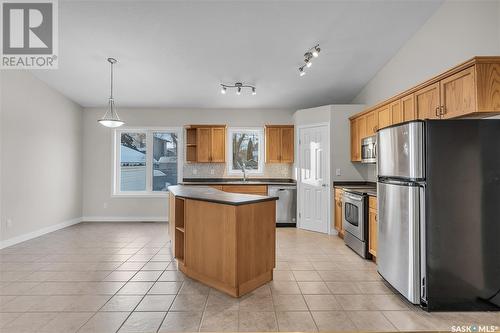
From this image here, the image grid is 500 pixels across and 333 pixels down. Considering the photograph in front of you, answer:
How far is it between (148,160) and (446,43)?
6.01 m

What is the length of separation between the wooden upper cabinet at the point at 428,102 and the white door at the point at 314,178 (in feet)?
7.01

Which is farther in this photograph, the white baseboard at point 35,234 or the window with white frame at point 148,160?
the window with white frame at point 148,160

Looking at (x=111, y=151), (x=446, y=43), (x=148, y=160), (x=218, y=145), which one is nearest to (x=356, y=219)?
(x=446, y=43)

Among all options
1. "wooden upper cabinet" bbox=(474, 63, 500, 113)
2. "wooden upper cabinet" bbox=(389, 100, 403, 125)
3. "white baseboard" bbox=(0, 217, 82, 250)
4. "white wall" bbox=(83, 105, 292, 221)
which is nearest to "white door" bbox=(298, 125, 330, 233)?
"white wall" bbox=(83, 105, 292, 221)

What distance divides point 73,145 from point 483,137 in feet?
23.0

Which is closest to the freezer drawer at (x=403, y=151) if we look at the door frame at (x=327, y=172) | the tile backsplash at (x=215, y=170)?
the door frame at (x=327, y=172)

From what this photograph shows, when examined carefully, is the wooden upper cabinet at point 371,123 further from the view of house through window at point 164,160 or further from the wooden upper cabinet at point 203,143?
the view of house through window at point 164,160

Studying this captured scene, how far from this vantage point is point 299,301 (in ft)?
8.20

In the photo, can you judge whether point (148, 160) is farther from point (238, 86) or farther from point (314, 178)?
point (314, 178)

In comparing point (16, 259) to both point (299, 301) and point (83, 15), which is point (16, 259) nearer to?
point (83, 15)

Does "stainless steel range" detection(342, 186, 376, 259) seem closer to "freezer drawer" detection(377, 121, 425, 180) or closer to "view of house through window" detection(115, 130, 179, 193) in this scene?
"freezer drawer" detection(377, 121, 425, 180)

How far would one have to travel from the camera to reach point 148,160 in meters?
6.45

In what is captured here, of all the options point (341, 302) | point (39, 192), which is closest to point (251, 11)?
point (341, 302)

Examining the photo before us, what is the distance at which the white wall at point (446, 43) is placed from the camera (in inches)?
101
